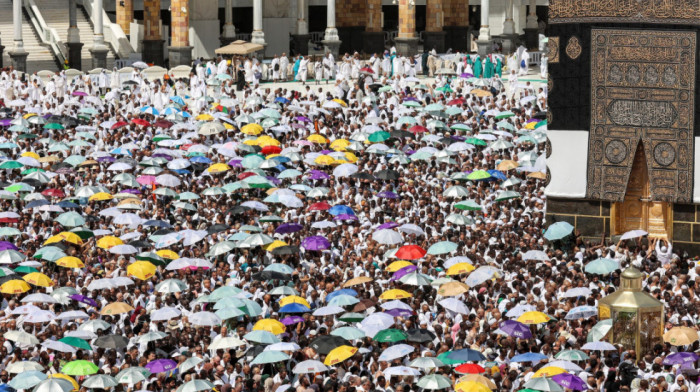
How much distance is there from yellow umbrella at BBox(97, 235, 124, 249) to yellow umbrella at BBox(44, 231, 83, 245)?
711 millimetres

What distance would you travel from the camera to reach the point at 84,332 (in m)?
25.0

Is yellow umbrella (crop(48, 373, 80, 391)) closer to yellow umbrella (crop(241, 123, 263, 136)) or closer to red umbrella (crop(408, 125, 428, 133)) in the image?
yellow umbrella (crop(241, 123, 263, 136))

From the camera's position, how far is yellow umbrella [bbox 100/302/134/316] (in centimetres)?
2608

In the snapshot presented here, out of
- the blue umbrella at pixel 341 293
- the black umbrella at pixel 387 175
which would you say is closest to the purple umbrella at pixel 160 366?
the blue umbrella at pixel 341 293

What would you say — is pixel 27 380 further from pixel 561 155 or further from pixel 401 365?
pixel 561 155

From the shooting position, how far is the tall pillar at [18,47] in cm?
5200

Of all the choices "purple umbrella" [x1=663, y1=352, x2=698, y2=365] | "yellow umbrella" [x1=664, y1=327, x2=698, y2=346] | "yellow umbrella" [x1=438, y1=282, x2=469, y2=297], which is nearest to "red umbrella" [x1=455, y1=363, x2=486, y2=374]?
"purple umbrella" [x1=663, y1=352, x2=698, y2=365]

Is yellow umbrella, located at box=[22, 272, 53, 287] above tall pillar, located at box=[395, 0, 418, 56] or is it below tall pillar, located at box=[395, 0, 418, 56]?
below

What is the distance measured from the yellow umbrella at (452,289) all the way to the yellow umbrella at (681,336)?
4012 millimetres

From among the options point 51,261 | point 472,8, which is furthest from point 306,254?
point 472,8

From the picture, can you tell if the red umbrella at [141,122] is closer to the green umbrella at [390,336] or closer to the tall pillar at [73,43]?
the tall pillar at [73,43]

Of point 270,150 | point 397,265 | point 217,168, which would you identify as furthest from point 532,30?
point 397,265

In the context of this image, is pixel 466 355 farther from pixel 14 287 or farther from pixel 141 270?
pixel 14 287

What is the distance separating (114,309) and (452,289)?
6.28 m
